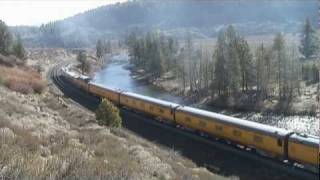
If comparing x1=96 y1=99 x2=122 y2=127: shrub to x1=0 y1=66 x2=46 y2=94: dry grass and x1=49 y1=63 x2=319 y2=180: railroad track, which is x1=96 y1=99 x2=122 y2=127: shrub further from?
x1=0 y1=66 x2=46 y2=94: dry grass

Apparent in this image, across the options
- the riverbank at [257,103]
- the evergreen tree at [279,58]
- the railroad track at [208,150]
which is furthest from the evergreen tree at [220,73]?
the railroad track at [208,150]

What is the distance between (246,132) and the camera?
3136cm

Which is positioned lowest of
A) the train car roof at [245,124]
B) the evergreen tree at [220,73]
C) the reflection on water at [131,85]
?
the reflection on water at [131,85]

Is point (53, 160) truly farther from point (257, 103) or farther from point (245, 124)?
point (257, 103)

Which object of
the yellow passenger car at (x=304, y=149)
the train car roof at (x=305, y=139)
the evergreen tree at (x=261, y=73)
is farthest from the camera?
the evergreen tree at (x=261, y=73)

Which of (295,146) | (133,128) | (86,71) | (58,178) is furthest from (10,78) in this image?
(86,71)

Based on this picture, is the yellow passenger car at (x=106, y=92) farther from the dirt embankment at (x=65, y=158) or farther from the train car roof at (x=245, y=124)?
the dirt embankment at (x=65, y=158)

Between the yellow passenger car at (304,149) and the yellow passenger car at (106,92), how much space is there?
101 feet

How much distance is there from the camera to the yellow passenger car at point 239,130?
28.7 m

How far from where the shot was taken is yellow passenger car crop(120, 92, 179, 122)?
4259cm

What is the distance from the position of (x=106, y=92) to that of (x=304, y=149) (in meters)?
37.3

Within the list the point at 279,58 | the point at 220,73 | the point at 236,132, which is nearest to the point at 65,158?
the point at 236,132

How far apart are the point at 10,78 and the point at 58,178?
3856cm

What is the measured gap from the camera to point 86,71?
132m
